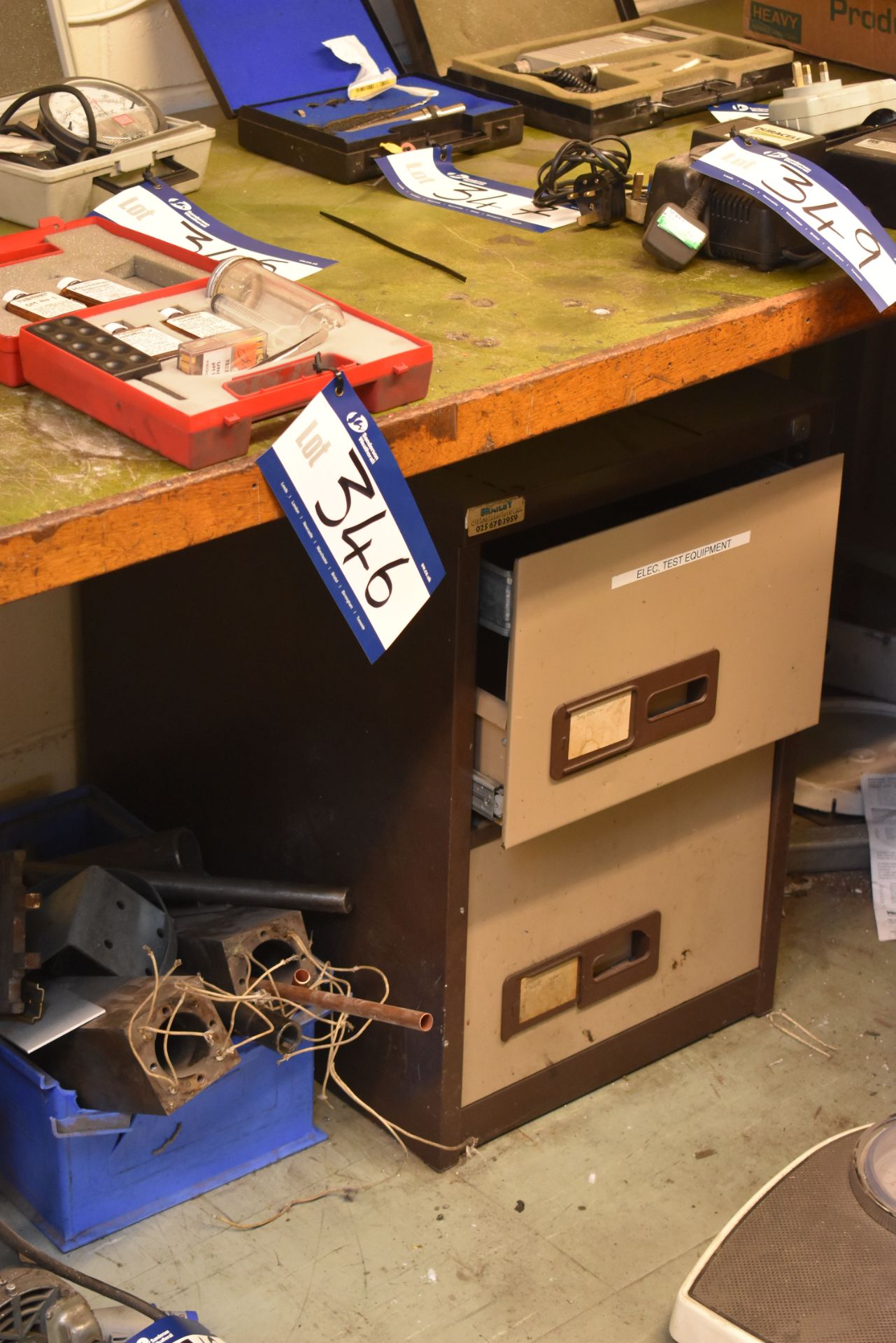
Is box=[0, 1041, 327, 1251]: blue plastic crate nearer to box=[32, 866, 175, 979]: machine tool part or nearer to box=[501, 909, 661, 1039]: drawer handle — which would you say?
box=[32, 866, 175, 979]: machine tool part

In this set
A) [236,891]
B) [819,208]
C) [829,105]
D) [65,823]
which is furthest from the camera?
[65,823]

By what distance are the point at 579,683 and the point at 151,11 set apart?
1.00 m

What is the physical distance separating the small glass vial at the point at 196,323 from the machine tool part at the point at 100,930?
59cm

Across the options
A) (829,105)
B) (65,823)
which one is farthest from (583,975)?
(829,105)

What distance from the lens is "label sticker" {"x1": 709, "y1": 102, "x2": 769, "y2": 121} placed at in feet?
5.86

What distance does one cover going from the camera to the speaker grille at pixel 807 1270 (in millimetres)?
1367

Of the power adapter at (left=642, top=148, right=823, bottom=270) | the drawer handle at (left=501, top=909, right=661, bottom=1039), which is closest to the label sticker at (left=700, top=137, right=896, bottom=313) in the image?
the power adapter at (left=642, top=148, right=823, bottom=270)

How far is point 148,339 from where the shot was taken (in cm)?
116

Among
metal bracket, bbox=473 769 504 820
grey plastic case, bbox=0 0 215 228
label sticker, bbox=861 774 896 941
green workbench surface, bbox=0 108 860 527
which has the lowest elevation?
label sticker, bbox=861 774 896 941

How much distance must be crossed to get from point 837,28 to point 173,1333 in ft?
5.56

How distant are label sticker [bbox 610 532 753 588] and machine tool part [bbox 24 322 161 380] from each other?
54 centimetres

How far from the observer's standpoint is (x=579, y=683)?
1.52m

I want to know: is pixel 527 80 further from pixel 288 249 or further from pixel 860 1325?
pixel 860 1325

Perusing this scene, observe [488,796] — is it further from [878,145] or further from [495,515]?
[878,145]
